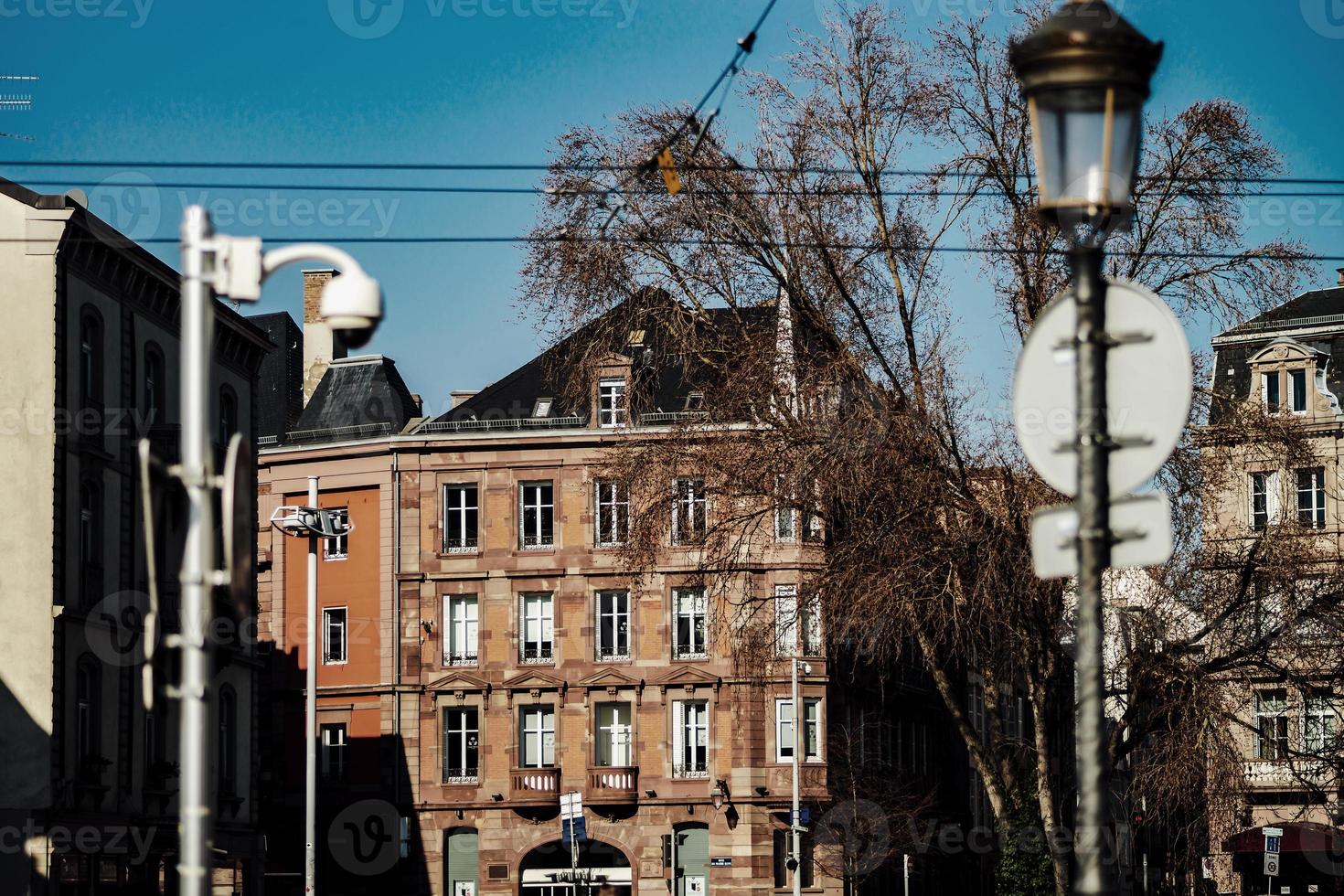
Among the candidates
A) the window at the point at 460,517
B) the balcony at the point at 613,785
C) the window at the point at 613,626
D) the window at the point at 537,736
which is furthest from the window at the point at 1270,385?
the window at the point at 460,517

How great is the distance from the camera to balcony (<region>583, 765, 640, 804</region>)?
58000mm

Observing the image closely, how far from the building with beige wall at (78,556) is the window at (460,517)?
18092 mm

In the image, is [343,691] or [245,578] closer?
[245,578]

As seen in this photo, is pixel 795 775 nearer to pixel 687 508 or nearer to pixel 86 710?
pixel 86 710

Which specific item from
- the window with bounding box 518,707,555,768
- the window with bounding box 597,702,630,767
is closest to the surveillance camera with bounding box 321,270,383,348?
the window with bounding box 597,702,630,767

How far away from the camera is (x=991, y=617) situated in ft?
92.3

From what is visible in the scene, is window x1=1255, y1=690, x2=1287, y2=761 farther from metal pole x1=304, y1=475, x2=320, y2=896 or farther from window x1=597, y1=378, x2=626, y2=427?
window x1=597, y1=378, x2=626, y2=427

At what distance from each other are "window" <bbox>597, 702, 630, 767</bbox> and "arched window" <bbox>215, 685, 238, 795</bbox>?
14303 millimetres

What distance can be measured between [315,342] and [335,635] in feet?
39.5

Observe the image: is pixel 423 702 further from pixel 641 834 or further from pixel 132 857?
pixel 132 857

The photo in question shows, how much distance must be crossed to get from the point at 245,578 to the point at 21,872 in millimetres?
27130

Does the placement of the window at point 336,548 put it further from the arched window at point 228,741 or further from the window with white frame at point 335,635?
the arched window at point 228,741

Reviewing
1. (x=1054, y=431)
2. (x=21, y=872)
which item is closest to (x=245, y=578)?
(x=1054, y=431)

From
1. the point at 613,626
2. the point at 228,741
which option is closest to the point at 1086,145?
the point at 228,741
